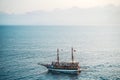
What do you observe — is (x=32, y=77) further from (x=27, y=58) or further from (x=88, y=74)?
(x=27, y=58)

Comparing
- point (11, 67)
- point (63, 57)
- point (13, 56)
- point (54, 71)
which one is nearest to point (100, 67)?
point (54, 71)

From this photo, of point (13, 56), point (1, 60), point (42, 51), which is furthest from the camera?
point (42, 51)

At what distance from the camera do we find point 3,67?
40875 millimetres

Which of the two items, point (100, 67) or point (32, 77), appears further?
point (100, 67)

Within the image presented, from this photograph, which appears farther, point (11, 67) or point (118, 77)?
point (11, 67)

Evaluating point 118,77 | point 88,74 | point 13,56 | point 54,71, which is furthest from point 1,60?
point 118,77

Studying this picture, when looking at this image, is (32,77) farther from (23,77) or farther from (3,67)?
(3,67)

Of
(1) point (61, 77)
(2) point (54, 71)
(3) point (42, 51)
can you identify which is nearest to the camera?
(1) point (61, 77)

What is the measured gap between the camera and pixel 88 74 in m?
37.7

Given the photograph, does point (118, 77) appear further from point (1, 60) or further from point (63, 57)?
point (1, 60)

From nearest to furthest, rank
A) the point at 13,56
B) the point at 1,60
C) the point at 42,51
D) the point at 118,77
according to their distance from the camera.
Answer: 1. the point at 118,77
2. the point at 1,60
3. the point at 13,56
4. the point at 42,51

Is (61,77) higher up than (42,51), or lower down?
lower down

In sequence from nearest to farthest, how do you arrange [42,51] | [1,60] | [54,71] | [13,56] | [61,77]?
1. [61,77]
2. [54,71]
3. [1,60]
4. [13,56]
5. [42,51]

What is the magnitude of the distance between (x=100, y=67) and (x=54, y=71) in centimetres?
802
